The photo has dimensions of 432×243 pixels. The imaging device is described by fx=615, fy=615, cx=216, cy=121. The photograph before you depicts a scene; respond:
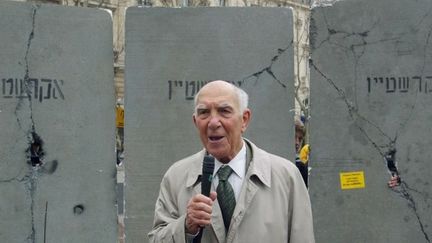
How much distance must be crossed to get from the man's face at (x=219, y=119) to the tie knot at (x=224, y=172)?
4 cm

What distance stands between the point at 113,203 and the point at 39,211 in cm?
51

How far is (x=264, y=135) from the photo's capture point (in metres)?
4.35

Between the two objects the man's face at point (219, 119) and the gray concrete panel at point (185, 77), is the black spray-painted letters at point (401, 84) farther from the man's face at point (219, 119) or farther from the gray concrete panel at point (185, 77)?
the man's face at point (219, 119)

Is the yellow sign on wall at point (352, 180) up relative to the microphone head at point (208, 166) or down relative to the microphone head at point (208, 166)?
down

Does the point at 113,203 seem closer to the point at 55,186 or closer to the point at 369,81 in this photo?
the point at 55,186

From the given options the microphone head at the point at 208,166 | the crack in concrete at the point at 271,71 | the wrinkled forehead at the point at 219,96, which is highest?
the crack in concrete at the point at 271,71

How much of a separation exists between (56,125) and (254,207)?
206 cm

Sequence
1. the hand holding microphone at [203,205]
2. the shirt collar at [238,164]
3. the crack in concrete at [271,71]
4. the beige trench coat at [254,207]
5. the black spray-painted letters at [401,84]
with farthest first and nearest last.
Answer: the crack in concrete at [271,71] → the black spray-painted letters at [401,84] → the shirt collar at [238,164] → the beige trench coat at [254,207] → the hand holding microphone at [203,205]

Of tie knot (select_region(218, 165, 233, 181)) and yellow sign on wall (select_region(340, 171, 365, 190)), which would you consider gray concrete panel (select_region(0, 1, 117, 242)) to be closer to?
yellow sign on wall (select_region(340, 171, 365, 190))

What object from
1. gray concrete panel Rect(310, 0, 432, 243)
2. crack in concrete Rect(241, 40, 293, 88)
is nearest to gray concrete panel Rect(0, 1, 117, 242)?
crack in concrete Rect(241, 40, 293, 88)

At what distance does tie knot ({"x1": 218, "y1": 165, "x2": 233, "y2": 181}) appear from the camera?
271 cm

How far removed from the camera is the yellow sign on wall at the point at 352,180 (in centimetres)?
422

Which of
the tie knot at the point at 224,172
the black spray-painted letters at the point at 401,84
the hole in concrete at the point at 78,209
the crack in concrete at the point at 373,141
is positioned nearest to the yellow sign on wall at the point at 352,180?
the crack in concrete at the point at 373,141

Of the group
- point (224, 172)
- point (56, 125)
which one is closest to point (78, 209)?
point (56, 125)
